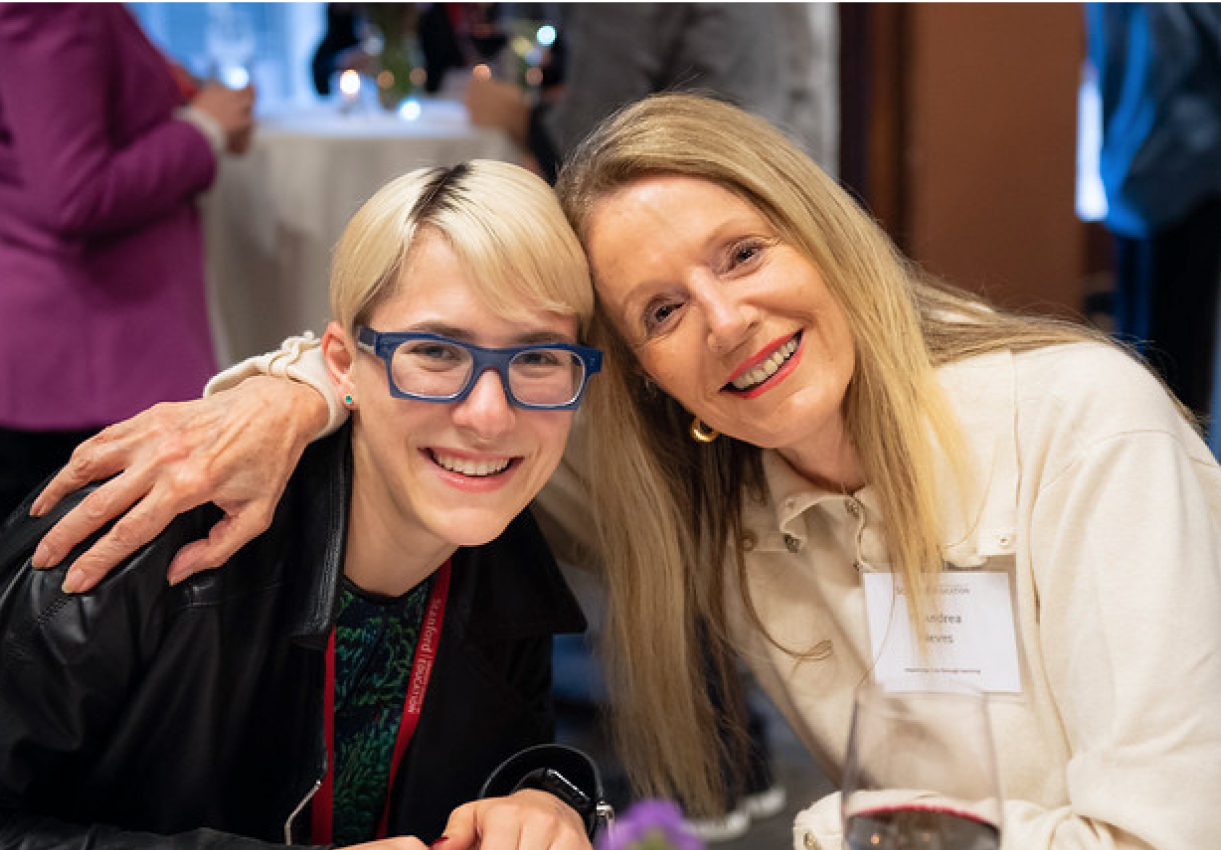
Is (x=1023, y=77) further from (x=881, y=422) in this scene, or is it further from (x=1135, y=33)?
(x=881, y=422)

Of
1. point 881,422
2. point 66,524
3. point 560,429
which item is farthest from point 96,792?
point 881,422

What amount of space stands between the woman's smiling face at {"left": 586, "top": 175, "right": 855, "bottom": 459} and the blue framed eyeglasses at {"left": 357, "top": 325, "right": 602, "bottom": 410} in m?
0.14

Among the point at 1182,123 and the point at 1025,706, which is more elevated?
the point at 1182,123

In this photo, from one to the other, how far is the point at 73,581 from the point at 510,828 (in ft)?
1.72

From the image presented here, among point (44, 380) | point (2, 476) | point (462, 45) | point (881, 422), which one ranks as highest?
point (462, 45)

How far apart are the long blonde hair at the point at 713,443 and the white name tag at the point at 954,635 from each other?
1.4 inches

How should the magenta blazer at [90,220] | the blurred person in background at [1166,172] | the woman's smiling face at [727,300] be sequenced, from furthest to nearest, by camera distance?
the blurred person in background at [1166,172], the magenta blazer at [90,220], the woman's smiling face at [727,300]

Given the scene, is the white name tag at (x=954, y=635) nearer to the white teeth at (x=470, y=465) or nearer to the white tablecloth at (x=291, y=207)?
the white teeth at (x=470, y=465)

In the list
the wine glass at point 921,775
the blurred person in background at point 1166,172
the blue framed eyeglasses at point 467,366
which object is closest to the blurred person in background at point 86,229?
the blue framed eyeglasses at point 467,366

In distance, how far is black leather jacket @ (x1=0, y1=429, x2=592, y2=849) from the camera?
149cm

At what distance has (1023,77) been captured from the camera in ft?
16.6

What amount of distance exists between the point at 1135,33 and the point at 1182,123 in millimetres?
268

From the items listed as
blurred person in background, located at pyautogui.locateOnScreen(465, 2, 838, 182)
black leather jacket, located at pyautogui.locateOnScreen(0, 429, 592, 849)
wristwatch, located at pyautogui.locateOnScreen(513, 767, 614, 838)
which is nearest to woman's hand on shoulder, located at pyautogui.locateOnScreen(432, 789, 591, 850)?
wristwatch, located at pyautogui.locateOnScreen(513, 767, 614, 838)

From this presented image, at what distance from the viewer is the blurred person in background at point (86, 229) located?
2.68 meters
